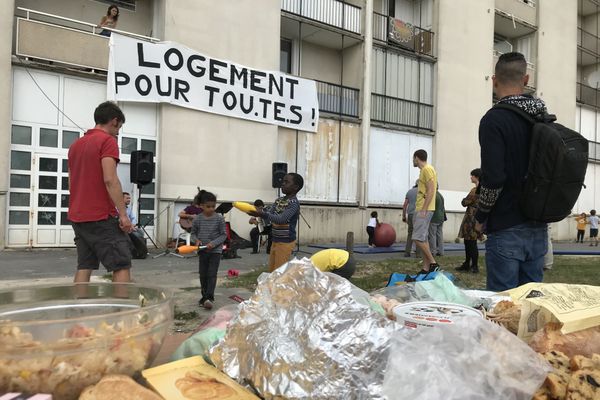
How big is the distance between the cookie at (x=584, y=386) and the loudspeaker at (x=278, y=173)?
38.4 feet

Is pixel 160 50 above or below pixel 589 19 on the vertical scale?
below

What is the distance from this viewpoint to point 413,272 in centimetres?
782

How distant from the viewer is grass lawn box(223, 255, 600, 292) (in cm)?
670

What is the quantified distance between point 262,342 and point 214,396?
204 mm

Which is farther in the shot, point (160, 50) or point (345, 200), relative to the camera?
point (345, 200)

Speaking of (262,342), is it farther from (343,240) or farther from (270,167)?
(343,240)

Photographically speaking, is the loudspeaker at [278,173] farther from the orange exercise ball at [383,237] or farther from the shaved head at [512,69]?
the shaved head at [512,69]

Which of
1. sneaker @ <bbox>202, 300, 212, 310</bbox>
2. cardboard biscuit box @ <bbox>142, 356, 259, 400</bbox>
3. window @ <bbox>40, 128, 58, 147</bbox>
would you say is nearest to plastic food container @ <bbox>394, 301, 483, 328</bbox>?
cardboard biscuit box @ <bbox>142, 356, 259, 400</bbox>

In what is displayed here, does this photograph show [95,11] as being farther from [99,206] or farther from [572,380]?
[572,380]

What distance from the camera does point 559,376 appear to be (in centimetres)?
120

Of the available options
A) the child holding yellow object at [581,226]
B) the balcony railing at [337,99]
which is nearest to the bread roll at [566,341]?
the balcony railing at [337,99]

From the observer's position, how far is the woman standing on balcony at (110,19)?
36.4ft

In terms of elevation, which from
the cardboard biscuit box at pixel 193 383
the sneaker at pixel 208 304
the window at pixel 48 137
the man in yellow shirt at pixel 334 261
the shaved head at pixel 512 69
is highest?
the window at pixel 48 137

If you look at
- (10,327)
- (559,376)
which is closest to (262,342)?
(10,327)
